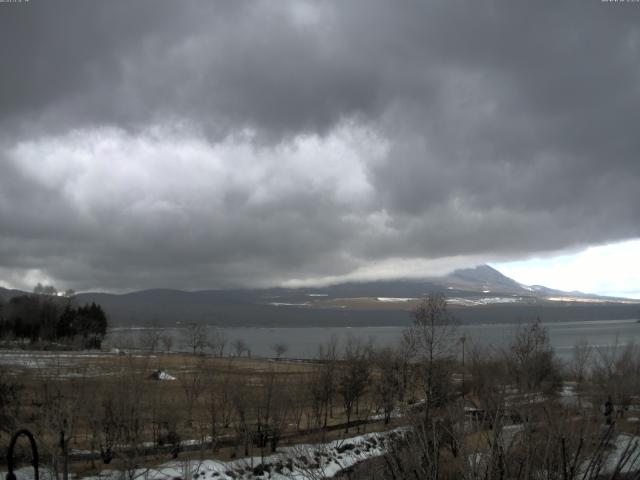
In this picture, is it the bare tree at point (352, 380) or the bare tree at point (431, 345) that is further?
the bare tree at point (352, 380)

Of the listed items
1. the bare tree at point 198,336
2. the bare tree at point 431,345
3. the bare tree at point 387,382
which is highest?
the bare tree at point 431,345

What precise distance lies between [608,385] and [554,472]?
5076 cm

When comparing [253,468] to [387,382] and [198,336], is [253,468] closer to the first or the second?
[387,382]

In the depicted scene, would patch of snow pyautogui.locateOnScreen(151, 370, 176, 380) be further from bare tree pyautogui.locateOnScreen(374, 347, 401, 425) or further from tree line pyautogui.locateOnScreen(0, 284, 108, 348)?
tree line pyautogui.locateOnScreen(0, 284, 108, 348)

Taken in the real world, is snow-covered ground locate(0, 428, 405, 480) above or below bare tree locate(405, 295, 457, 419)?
below

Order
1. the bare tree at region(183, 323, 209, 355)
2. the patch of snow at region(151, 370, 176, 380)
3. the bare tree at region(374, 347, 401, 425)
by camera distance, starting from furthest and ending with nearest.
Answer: the bare tree at region(183, 323, 209, 355)
the patch of snow at region(151, 370, 176, 380)
the bare tree at region(374, 347, 401, 425)

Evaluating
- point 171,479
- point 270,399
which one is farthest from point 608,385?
point 171,479

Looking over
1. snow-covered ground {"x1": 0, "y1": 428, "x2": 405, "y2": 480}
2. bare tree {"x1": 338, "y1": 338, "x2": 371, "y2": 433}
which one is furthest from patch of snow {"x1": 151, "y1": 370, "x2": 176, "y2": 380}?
snow-covered ground {"x1": 0, "y1": 428, "x2": 405, "y2": 480}

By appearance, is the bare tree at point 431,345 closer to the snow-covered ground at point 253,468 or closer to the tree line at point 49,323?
the snow-covered ground at point 253,468

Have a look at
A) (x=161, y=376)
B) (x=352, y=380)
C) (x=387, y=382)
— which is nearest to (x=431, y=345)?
(x=387, y=382)

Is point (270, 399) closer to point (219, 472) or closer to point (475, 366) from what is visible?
point (219, 472)

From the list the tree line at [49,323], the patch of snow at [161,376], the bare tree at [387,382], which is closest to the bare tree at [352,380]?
the bare tree at [387,382]

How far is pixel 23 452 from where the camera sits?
33.1 metres

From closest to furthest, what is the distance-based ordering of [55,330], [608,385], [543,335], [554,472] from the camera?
[554,472] → [608,385] → [543,335] → [55,330]
